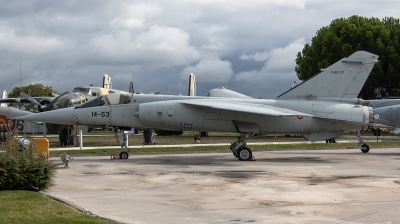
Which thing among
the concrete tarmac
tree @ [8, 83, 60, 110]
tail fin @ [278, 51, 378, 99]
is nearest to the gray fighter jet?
tail fin @ [278, 51, 378, 99]

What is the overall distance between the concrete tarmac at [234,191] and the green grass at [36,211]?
22.5 inches

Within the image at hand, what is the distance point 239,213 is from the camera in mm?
9859

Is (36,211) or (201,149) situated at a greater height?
(201,149)

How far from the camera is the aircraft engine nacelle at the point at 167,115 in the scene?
2144cm

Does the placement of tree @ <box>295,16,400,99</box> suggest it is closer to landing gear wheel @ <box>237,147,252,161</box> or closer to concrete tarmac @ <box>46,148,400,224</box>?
landing gear wheel @ <box>237,147,252,161</box>

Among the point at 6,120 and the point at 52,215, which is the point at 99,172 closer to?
the point at 52,215

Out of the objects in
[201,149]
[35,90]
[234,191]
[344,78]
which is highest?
[35,90]

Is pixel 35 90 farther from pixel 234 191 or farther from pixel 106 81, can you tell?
pixel 234 191

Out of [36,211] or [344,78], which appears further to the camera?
[344,78]

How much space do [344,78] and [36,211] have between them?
52.2 ft

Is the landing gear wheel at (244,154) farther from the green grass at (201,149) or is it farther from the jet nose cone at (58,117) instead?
the jet nose cone at (58,117)

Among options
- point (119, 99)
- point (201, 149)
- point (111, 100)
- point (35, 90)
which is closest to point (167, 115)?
point (119, 99)

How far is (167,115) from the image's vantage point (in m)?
21.4

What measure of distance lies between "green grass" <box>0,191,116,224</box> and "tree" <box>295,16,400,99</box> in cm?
5233
